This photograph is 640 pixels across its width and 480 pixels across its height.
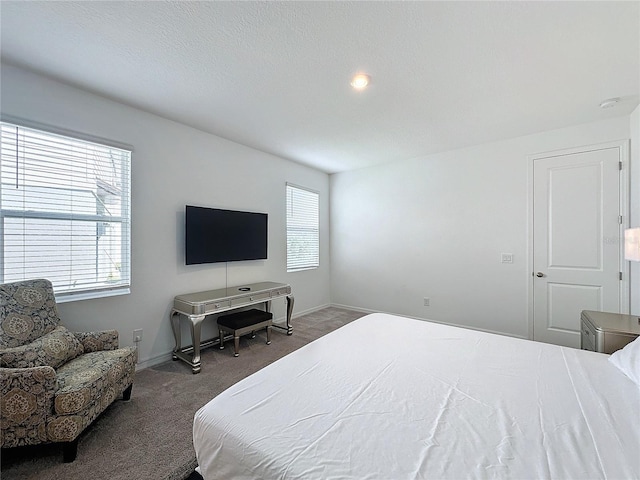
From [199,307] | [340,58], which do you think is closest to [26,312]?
[199,307]

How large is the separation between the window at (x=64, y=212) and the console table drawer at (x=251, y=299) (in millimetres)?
1055

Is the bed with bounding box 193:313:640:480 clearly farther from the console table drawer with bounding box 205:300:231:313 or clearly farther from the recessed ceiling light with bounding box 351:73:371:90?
the recessed ceiling light with bounding box 351:73:371:90

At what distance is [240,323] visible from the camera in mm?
3092

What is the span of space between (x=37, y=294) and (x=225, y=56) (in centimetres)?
221

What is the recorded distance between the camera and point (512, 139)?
3.43 meters

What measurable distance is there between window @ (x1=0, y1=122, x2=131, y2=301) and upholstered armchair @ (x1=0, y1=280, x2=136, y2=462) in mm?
287

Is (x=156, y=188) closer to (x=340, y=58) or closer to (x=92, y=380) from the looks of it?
(x=92, y=380)

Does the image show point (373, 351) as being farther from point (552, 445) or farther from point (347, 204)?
point (347, 204)

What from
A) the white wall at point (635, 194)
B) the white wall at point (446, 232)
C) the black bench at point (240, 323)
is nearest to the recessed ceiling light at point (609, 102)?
the white wall at point (635, 194)

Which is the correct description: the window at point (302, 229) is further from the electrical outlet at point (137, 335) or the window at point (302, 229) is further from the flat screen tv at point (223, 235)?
the electrical outlet at point (137, 335)

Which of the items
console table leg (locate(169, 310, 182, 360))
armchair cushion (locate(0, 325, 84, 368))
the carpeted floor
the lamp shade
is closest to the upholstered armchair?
armchair cushion (locate(0, 325, 84, 368))

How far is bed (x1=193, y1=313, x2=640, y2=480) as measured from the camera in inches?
34.2

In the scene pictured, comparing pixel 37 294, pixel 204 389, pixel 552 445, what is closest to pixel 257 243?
pixel 204 389

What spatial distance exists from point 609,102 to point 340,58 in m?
2.63
